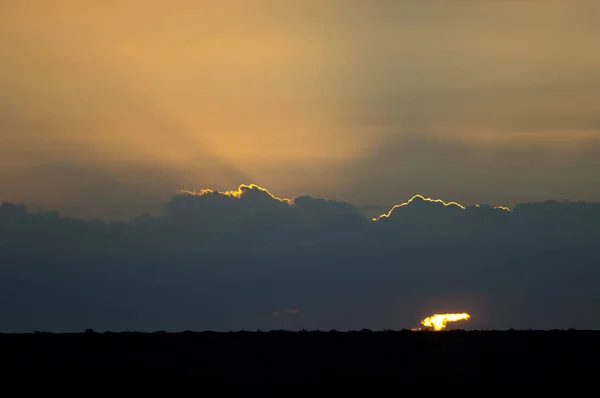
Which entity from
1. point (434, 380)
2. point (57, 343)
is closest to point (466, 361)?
point (434, 380)

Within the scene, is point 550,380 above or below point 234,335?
below

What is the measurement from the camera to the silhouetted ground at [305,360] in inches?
2437

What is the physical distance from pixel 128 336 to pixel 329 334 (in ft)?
50.1

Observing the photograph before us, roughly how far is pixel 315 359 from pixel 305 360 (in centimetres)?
80

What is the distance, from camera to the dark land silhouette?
62188 mm

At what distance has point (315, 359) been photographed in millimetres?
67438

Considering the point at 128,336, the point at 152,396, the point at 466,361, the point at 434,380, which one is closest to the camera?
the point at 152,396

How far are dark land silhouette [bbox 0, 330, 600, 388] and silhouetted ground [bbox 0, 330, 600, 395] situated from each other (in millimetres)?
69

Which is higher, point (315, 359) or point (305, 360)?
A: point (315, 359)

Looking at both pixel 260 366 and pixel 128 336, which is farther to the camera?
pixel 128 336

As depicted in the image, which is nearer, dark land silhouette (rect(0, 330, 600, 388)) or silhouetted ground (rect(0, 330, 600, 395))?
silhouetted ground (rect(0, 330, 600, 395))

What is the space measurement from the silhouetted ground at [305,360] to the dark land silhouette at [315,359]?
0.23 feet

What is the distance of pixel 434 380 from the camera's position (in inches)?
2467

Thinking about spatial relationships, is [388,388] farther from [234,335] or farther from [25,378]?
[25,378]
